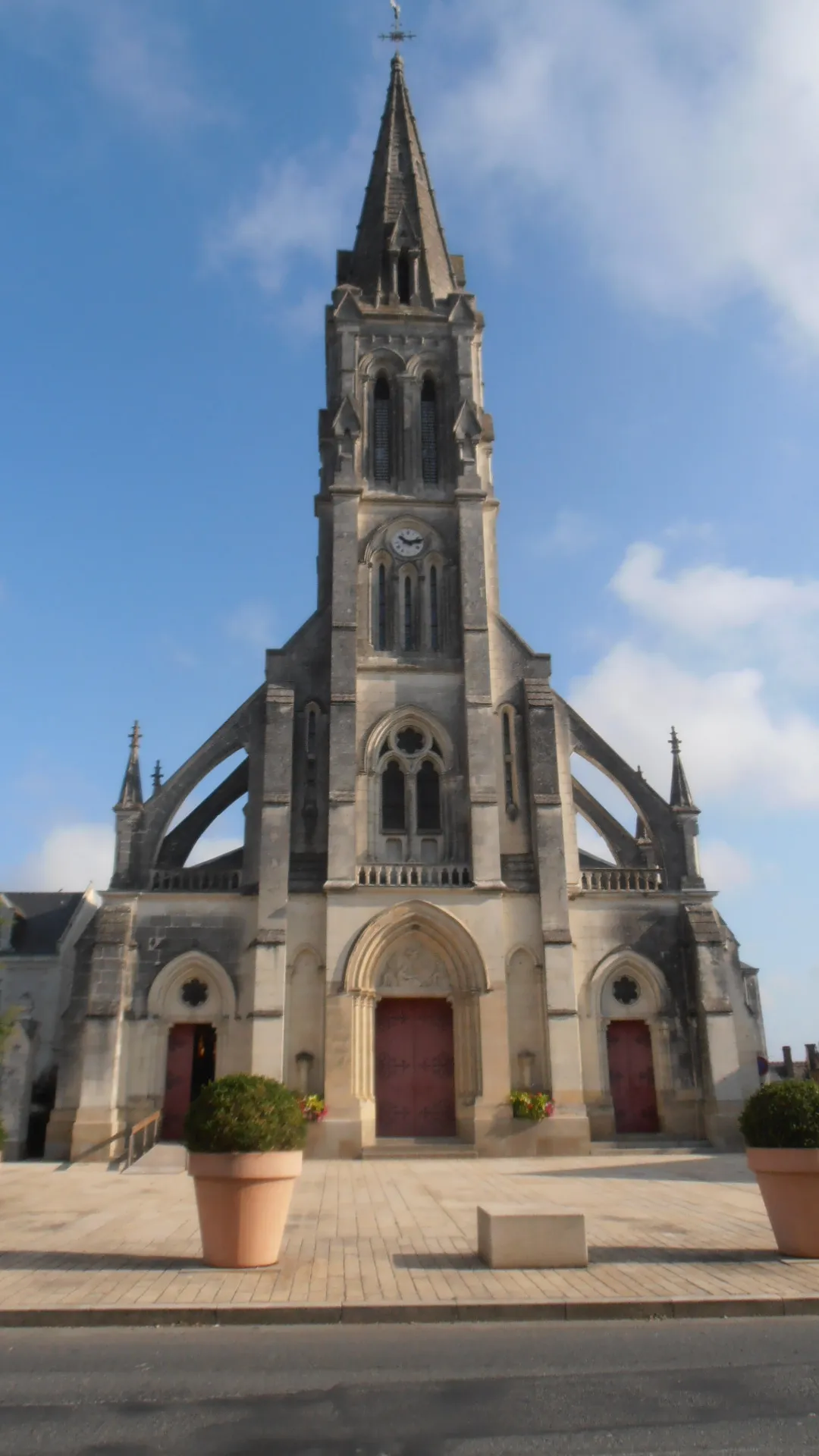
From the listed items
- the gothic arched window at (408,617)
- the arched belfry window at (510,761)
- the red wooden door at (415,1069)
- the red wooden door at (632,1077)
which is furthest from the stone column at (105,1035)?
the red wooden door at (632,1077)

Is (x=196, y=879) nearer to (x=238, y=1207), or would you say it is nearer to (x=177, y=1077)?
(x=177, y=1077)

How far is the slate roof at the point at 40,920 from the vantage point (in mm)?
30219

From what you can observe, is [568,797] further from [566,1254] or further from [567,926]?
[566,1254]

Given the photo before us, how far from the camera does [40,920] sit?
31.8m

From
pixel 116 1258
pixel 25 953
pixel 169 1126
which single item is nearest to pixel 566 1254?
pixel 116 1258

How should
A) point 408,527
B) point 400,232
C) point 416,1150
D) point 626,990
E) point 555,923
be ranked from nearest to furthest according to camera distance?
point 416,1150 → point 555,923 → point 626,990 → point 408,527 → point 400,232

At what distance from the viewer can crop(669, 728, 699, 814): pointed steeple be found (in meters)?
26.5

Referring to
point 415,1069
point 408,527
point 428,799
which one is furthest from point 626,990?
point 408,527

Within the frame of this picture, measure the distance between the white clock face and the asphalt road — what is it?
878 inches

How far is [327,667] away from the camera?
27078mm

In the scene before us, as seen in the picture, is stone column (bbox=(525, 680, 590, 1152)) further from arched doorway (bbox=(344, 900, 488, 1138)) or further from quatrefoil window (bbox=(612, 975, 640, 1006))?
arched doorway (bbox=(344, 900, 488, 1138))

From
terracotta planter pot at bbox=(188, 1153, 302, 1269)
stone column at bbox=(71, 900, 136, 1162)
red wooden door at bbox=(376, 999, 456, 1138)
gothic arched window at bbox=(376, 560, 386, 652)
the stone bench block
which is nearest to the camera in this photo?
terracotta planter pot at bbox=(188, 1153, 302, 1269)

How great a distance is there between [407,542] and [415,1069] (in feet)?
44.5

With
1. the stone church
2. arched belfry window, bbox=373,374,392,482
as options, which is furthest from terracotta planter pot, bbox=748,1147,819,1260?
arched belfry window, bbox=373,374,392,482
